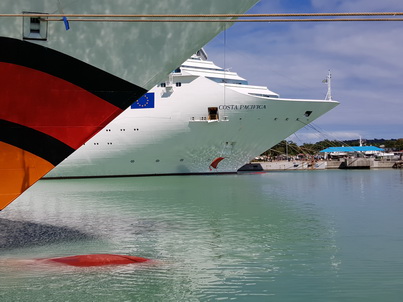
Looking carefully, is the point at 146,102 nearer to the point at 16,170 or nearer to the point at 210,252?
the point at 210,252

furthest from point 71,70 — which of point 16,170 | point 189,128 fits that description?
point 189,128

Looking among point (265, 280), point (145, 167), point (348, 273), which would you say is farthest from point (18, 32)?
point (145, 167)

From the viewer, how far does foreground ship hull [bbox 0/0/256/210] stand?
642cm

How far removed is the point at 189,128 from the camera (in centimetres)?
3503

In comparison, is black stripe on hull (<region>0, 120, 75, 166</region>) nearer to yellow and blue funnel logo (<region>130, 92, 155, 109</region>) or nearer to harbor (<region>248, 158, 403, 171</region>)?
yellow and blue funnel logo (<region>130, 92, 155, 109</region>)

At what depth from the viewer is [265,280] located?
656cm

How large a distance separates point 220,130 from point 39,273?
29.3 m

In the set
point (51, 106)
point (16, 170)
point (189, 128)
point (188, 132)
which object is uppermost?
point (189, 128)

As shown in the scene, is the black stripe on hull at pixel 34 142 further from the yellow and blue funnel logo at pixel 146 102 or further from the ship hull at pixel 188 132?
the yellow and blue funnel logo at pixel 146 102

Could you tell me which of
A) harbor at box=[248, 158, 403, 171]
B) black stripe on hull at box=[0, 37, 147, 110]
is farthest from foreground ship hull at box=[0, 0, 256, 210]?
harbor at box=[248, 158, 403, 171]

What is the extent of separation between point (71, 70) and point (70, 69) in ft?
0.07

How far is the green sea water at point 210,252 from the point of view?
6055mm

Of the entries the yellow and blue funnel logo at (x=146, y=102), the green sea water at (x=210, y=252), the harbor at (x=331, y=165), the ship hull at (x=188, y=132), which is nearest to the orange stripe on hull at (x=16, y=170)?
the green sea water at (x=210, y=252)

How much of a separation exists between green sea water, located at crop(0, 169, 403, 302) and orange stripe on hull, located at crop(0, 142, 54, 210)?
136 cm
